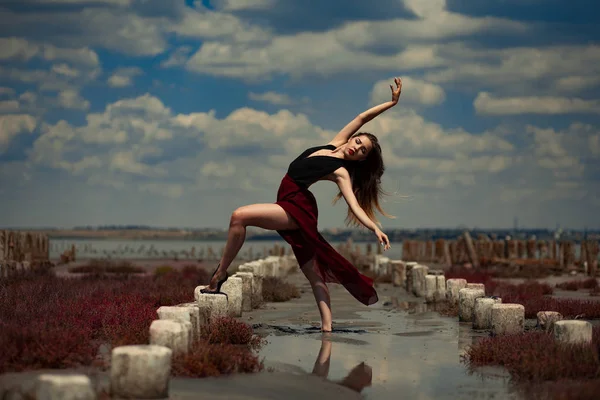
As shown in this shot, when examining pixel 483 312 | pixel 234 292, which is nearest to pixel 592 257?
pixel 483 312

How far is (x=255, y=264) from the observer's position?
21.3 metres

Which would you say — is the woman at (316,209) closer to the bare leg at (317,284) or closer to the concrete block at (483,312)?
the bare leg at (317,284)

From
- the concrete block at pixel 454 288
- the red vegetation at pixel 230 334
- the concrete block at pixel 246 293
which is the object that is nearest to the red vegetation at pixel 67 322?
the red vegetation at pixel 230 334

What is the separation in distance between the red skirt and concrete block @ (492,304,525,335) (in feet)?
5.73

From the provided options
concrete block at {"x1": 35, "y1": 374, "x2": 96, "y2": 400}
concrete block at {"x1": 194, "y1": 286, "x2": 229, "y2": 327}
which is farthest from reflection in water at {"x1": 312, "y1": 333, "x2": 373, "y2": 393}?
concrete block at {"x1": 35, "y1": 374, "x2": 96, "y2": 400}

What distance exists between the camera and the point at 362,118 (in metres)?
11.0

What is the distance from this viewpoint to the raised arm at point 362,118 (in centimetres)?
1088

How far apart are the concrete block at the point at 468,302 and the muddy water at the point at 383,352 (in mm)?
199

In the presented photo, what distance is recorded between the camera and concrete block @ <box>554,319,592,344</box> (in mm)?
9180

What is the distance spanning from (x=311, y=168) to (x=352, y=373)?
2986 millimetres

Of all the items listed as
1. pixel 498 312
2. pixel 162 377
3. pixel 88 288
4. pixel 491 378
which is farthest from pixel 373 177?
pixel 88 288

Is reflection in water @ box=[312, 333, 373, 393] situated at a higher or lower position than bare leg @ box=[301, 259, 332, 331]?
lower

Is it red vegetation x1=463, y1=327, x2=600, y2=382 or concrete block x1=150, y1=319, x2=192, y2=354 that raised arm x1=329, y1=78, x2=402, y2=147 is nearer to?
red vegetation x1=463, y1=327, x2=600, y2=382

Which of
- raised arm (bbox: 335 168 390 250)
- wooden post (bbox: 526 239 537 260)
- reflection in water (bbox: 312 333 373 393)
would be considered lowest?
reflection in water (bbox: 312 333 373 393)
